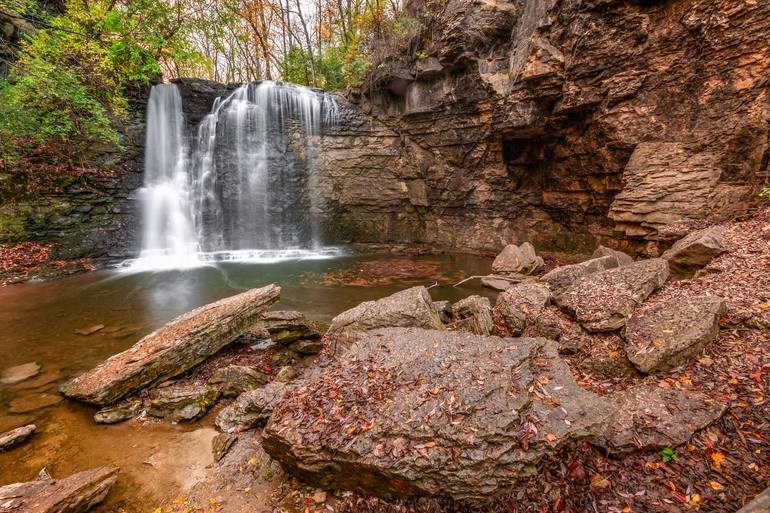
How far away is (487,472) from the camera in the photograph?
7.04 feet

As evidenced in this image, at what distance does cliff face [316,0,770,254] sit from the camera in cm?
718

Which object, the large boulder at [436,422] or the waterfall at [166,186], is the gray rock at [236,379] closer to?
the large boulder at [436,422]

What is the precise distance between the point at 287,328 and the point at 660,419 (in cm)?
459

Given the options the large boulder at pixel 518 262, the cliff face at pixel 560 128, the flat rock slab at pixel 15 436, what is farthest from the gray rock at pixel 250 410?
the cliff face at pixel 560 128

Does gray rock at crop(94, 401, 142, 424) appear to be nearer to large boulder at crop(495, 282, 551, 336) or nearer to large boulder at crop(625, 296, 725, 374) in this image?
large boulder at crop(495, 282, 551, 336)

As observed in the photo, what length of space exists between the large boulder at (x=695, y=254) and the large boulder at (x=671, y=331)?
1.90 m

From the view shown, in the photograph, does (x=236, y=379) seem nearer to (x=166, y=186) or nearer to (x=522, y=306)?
(x=522, y=306)

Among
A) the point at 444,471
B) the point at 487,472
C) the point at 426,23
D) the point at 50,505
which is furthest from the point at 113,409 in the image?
the point at 426,23

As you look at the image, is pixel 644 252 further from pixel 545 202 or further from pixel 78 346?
pixel 78 346

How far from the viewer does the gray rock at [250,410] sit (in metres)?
3.52

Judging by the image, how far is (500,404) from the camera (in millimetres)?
2473

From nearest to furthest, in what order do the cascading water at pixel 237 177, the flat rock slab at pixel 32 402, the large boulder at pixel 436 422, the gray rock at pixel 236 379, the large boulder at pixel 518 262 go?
the large boulder at pixel 436 422 < the flat rock slab at pixel 32 402 < the gray rock at pixel 236 379 < the large boulder at pixel 518 262 < the cascading water at pixel 237 177

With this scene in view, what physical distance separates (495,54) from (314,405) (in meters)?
12.2

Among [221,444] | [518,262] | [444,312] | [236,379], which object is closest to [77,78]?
[236,379]
